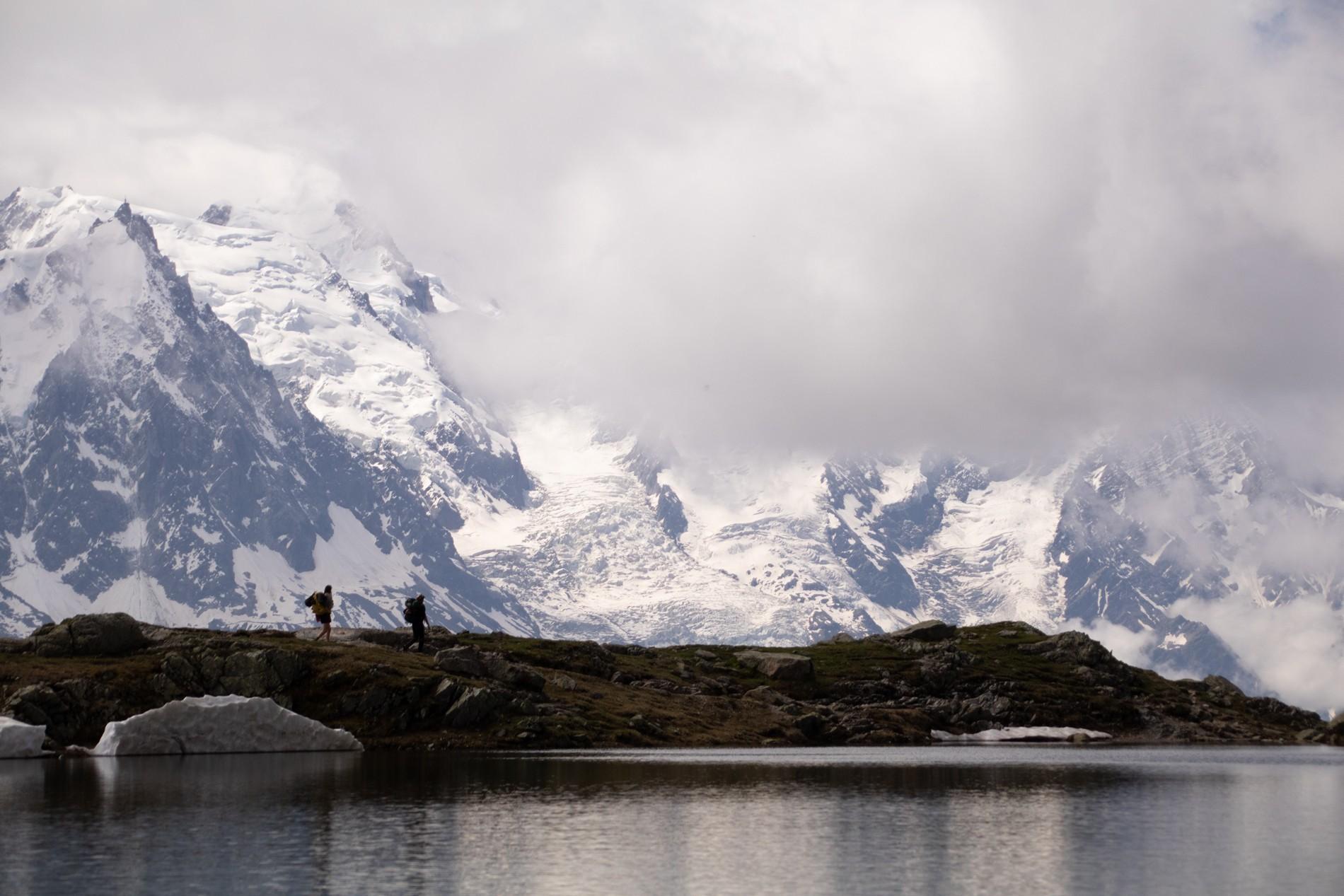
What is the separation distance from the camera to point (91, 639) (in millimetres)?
133875

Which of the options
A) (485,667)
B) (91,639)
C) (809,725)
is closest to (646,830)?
(485,667)

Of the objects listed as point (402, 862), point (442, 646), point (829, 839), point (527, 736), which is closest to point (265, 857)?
point (402, 862)

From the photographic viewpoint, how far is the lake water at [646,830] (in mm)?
56750

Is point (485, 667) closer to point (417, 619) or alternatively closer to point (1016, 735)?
point (417, 619)

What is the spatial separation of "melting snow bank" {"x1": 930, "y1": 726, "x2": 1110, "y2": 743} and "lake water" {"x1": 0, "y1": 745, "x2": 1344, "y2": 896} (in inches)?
3046

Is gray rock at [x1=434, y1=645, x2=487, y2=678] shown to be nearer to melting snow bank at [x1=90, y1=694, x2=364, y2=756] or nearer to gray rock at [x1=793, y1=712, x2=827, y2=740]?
melting snow bank at [x1=90, y1=694, x2=364, y2=756]

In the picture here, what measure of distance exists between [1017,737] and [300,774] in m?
117

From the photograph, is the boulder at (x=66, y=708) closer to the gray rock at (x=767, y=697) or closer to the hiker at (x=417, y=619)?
the hiker at (x=417, y=619)

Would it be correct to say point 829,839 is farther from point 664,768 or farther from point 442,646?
point 442,646

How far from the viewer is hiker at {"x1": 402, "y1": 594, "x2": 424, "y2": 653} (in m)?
144

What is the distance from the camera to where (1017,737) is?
192375 millimetres

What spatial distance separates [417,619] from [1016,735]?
278 feet

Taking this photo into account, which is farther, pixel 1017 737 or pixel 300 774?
pixel 1017 737

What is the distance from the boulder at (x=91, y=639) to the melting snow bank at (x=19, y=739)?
66.5 feet
